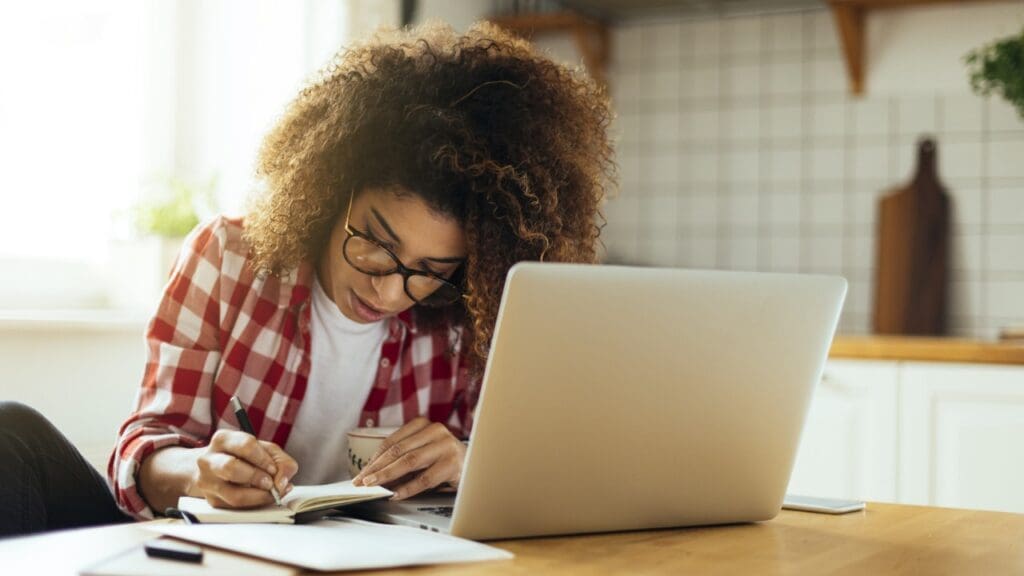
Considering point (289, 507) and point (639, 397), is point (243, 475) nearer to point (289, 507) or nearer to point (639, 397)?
point (289, 507)

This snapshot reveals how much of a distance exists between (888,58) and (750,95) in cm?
37

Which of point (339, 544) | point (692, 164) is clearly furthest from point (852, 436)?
point (339, 544)

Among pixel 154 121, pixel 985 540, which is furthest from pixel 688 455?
pixel 154 121

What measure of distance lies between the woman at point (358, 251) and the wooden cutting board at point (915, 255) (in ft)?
5.55

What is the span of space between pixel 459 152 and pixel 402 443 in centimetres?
35

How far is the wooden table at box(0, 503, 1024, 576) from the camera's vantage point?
0.84m

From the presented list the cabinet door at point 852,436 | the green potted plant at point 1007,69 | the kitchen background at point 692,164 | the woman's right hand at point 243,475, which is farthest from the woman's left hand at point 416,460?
the green potted plant at point 1007,69

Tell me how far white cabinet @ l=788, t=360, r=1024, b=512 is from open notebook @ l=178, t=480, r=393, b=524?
1.61m

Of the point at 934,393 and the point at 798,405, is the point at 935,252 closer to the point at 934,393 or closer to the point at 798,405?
the point at 934,393

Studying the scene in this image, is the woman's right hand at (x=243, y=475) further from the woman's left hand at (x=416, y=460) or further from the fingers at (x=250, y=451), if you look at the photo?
the woman's left hand at (x=416, y=460)

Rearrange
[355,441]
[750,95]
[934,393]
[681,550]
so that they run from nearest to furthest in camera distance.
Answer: [681,550], [355,441], [934,393], [750,95]

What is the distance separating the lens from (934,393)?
8.07 ft

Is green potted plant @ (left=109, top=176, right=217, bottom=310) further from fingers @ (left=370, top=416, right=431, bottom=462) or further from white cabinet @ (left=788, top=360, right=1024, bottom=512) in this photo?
white cabinet @ (left=788, top=360, right=1024, bottom=512)

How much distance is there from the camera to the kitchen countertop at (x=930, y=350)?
240cm
